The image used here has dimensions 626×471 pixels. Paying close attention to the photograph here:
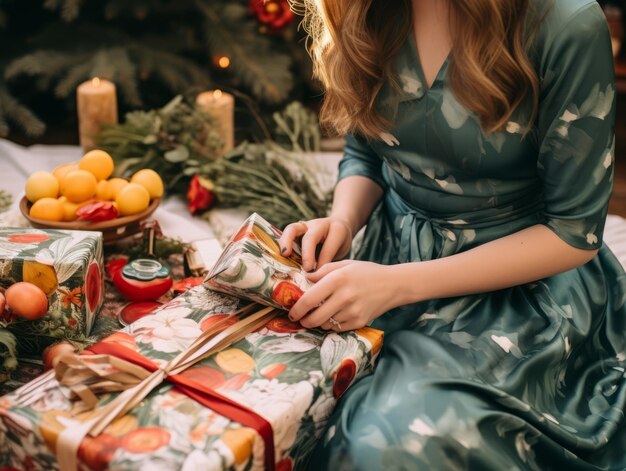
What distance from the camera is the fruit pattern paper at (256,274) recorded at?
920 mm

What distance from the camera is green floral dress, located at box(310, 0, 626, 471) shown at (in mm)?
854

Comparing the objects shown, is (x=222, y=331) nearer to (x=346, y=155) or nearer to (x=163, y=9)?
(x=346, y=155)

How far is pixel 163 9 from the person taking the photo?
7.90ft

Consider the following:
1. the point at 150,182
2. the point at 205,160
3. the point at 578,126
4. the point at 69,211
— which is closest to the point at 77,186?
the point at 69,211

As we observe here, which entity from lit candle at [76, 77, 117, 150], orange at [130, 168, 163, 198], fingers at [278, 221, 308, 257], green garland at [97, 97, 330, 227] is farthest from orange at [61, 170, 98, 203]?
fingers at [278, 221, 308, 257]

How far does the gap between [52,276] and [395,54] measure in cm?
62

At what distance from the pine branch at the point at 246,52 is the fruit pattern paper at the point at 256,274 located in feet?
4.75

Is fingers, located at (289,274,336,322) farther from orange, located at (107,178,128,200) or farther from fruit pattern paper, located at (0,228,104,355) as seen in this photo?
orange, located at (107,178,128,200)

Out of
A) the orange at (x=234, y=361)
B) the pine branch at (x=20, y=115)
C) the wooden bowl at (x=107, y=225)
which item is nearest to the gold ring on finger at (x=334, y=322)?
the orange at (x=234, y=361)

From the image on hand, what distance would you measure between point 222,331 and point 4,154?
1.61m

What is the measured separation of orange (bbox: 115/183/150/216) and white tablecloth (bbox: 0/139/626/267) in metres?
0.12

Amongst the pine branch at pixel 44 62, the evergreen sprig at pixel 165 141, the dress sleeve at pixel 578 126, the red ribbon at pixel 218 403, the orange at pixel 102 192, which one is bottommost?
the evergreen sprig at pixel 165 141

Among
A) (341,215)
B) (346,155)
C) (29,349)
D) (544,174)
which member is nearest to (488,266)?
(544,174)

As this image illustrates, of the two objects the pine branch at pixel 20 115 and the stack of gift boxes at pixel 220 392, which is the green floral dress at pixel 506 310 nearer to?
the stack of gift boxes at pixel 220 392
